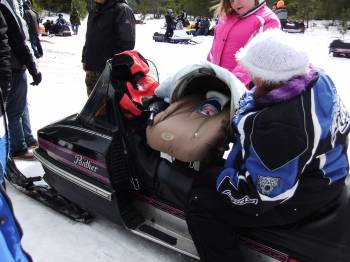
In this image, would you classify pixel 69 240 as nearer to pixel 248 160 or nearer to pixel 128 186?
pixel 128 186

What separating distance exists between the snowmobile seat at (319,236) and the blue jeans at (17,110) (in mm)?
2326

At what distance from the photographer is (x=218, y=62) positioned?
298 centimetres

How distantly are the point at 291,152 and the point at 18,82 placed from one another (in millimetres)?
2465

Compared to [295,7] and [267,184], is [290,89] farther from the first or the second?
[295,7]

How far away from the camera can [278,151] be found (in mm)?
1656

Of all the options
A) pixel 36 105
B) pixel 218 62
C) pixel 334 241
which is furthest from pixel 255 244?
pixel 36 105

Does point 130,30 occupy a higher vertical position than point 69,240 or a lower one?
higher

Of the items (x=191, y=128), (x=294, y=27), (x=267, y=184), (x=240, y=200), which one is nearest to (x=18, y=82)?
(x=191, y=128)

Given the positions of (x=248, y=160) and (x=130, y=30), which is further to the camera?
(x=130, y=30)

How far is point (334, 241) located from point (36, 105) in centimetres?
460

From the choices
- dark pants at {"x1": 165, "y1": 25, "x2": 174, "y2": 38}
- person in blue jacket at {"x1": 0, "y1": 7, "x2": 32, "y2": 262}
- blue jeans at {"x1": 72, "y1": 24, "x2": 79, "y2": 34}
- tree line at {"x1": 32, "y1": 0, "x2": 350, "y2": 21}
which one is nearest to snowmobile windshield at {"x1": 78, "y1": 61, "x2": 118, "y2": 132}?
person in blue jacket at {"x1": 0, "y1": 7, "x2": 32, "y2": 262}

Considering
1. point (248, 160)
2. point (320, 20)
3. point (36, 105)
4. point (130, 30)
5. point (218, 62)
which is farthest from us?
point (320, 20)

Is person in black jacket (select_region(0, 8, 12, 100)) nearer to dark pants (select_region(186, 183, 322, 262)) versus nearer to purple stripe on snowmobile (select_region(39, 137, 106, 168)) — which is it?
purple stripe on snowmobile (select_region(39, 137, 106, 168))

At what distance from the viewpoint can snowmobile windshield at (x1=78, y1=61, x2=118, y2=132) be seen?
2.50m
